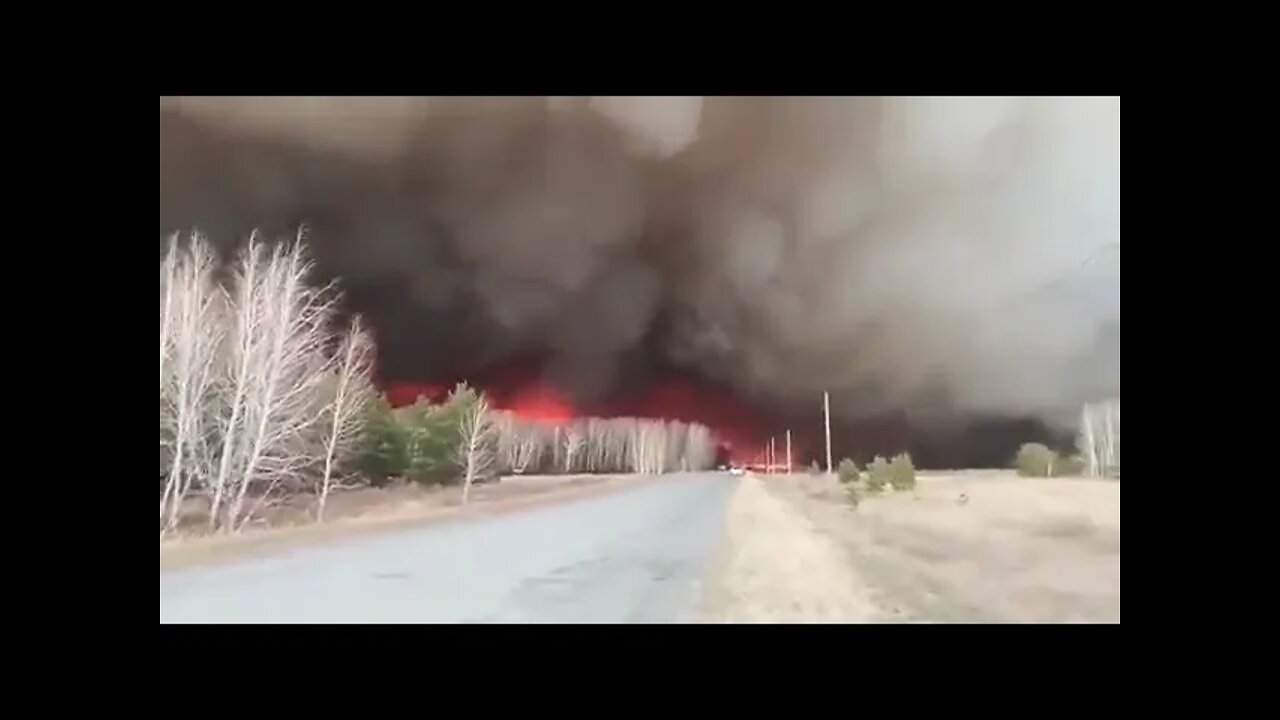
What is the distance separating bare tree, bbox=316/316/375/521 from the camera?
2949mm

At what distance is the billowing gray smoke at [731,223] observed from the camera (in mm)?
2984

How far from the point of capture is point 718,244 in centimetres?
309

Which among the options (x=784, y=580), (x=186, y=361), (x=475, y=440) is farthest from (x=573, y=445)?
(x=186, y=361)

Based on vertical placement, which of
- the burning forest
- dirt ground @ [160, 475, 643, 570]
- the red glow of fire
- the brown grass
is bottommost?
the brown grass

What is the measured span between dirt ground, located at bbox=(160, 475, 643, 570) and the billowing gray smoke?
35 centimetres

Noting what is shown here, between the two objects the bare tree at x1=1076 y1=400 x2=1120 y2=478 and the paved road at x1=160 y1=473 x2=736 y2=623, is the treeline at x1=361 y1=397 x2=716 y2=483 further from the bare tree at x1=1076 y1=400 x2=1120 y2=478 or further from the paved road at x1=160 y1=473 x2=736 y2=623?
the bare tree at x1=1076 y1=400 x2=1120 y2=478

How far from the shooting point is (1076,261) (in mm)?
2971

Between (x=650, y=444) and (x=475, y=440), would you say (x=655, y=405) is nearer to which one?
(x=650, y=444)

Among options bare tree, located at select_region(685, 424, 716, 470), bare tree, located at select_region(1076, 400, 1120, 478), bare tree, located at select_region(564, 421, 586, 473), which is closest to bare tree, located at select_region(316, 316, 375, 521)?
bare tree, located at select_region(564, 421, 586, 473)

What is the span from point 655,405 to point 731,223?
2.15ft
